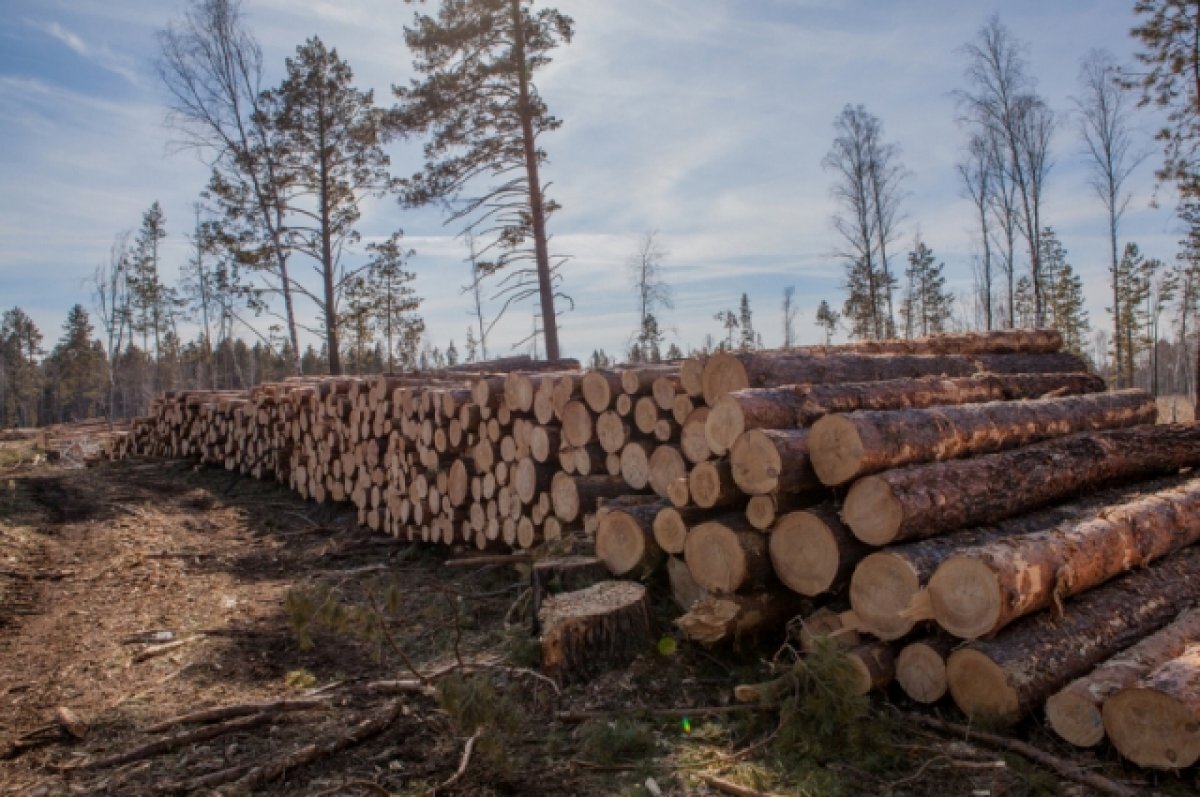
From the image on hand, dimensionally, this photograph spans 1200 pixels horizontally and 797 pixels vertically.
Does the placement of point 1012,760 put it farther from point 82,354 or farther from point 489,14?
point 82,354

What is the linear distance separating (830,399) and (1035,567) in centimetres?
175

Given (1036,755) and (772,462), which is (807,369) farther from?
(1036,755)

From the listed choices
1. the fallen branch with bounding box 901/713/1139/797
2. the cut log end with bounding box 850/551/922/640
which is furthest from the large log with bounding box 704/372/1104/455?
the fallen branch with bounding box 901/713/1139/797

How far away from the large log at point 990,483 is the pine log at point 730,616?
2.46 feet

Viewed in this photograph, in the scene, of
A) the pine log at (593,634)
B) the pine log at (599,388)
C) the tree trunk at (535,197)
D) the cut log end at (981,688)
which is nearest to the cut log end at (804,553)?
the cut log end at (981,688)

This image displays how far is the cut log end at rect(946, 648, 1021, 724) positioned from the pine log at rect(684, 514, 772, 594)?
1128mm

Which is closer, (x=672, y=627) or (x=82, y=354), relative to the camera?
(x=672, y=627)

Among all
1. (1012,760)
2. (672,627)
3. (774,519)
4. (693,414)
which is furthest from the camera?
(693,414)

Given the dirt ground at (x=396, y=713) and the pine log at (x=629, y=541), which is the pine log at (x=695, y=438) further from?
the dirt ground at (x=396, y=713)

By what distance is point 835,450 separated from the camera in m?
4.30

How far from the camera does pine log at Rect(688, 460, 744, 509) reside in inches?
180

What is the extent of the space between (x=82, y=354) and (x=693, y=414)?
197ft

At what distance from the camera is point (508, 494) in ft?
23.2

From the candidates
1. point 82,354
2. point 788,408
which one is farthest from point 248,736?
point 82,354
